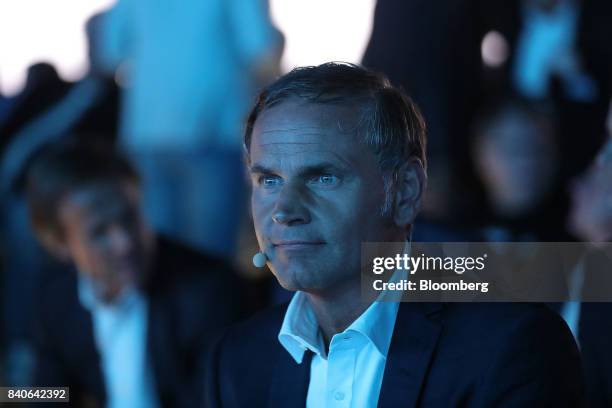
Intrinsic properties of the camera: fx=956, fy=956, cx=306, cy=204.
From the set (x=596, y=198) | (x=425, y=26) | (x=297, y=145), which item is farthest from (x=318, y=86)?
(x=425, y=26)

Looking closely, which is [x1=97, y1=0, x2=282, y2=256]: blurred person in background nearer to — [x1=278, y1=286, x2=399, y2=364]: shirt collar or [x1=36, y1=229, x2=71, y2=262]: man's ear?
[x1=36, y1=229, x2=71, y2=262]: man's ear

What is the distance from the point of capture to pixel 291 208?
5.84ft

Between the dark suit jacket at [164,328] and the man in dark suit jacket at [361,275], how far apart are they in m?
1.26

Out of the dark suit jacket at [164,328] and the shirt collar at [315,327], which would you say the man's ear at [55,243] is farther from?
the shirt collar at [315,327]

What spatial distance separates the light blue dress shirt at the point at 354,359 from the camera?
186 centimetres

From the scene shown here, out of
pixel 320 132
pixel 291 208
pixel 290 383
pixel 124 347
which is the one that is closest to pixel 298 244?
pixel 291 208

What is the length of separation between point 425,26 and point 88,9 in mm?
1625

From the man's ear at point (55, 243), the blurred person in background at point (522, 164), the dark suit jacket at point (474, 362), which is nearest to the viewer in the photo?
the dark suit jacket at point (474, 362)

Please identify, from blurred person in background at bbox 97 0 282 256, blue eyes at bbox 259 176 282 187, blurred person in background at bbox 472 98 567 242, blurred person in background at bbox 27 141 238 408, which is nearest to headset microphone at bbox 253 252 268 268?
blue eyes at bbox 259 176 282 187

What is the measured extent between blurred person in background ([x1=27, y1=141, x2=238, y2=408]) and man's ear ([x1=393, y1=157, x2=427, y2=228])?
136 cm

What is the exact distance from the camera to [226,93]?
14.0 ft

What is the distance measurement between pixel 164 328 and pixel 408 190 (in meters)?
1.49

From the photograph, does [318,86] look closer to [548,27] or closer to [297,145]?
[297,145]

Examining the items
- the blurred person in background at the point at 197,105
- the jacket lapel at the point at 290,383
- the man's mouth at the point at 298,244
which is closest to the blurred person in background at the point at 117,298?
the blurred person in background at the point at 197,105
